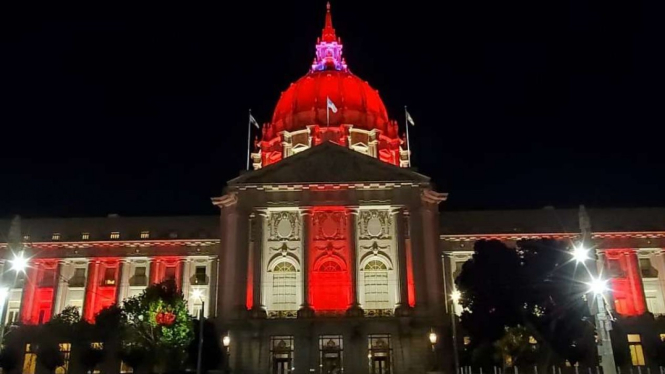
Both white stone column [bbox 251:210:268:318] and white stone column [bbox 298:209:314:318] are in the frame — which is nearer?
white stone column [bbox 298:209:314:318]

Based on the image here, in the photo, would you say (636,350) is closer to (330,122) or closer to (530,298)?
(530,298)

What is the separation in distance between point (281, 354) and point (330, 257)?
1106cm

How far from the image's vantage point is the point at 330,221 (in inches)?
2525

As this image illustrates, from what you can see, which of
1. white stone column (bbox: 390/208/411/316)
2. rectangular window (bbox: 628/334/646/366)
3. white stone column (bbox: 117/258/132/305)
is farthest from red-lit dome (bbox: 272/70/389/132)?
rectangular window (bbox: 628/334/646/366)

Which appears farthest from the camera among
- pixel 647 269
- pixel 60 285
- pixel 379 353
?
pixel 60 285

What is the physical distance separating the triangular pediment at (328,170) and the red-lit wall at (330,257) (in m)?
3.27

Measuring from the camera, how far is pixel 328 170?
63.5m

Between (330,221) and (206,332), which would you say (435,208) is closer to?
(330,221)

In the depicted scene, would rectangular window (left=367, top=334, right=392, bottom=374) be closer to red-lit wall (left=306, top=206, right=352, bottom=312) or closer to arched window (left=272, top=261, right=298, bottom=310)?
red-lit wall (left=306, top=206, right=352, bottom=312)

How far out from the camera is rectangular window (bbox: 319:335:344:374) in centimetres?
5603

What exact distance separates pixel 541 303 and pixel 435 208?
20823 millimetres

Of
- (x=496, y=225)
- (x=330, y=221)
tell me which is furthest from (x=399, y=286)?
(x=496, y=225)

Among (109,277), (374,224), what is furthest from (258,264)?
(109,277)

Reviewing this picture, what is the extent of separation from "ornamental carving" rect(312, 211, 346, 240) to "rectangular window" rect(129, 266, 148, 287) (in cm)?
2179
